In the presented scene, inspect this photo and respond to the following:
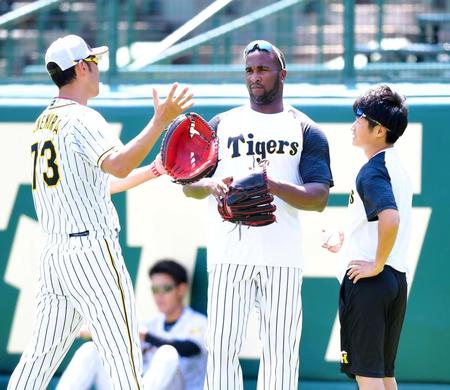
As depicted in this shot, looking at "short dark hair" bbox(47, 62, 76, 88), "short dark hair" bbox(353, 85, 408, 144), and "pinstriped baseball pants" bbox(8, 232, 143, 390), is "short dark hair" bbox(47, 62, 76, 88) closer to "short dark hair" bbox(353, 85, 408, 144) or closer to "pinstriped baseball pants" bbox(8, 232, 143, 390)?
"pinstriped baseball pants" bbox(8, 232, 143, 390)

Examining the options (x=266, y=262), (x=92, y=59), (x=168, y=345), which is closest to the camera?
(x=92, y=59)

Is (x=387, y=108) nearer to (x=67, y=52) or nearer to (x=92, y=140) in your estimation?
(x=92, y=140)

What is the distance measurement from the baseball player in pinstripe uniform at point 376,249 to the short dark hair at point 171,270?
3.89 feet

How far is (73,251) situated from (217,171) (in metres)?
0.79

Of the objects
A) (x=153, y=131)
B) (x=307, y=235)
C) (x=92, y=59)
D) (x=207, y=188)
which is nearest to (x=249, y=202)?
(x=207, y=188)

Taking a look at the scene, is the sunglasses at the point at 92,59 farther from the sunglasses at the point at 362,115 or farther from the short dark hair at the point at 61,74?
the sunglasses at the point at 362,115

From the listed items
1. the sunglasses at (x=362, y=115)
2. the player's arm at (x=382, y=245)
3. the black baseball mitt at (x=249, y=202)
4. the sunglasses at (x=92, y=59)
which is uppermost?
the sunglasses at (x=92, y=59)

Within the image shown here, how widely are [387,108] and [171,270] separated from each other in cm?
158

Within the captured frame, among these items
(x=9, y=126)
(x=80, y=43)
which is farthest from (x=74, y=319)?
(x=9, y=126)

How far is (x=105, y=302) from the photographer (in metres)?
4.27

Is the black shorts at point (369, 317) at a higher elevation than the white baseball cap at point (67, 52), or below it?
below

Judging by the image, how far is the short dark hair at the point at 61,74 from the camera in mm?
4402

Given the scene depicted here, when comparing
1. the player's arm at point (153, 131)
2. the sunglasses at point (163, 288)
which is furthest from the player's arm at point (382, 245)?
the sunglasses at point (163, 288)

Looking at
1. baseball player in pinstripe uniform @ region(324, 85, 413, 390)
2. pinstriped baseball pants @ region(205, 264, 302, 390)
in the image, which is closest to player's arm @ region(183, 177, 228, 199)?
pinstriped baseball pants @ region(205, 264, 302, 390)
